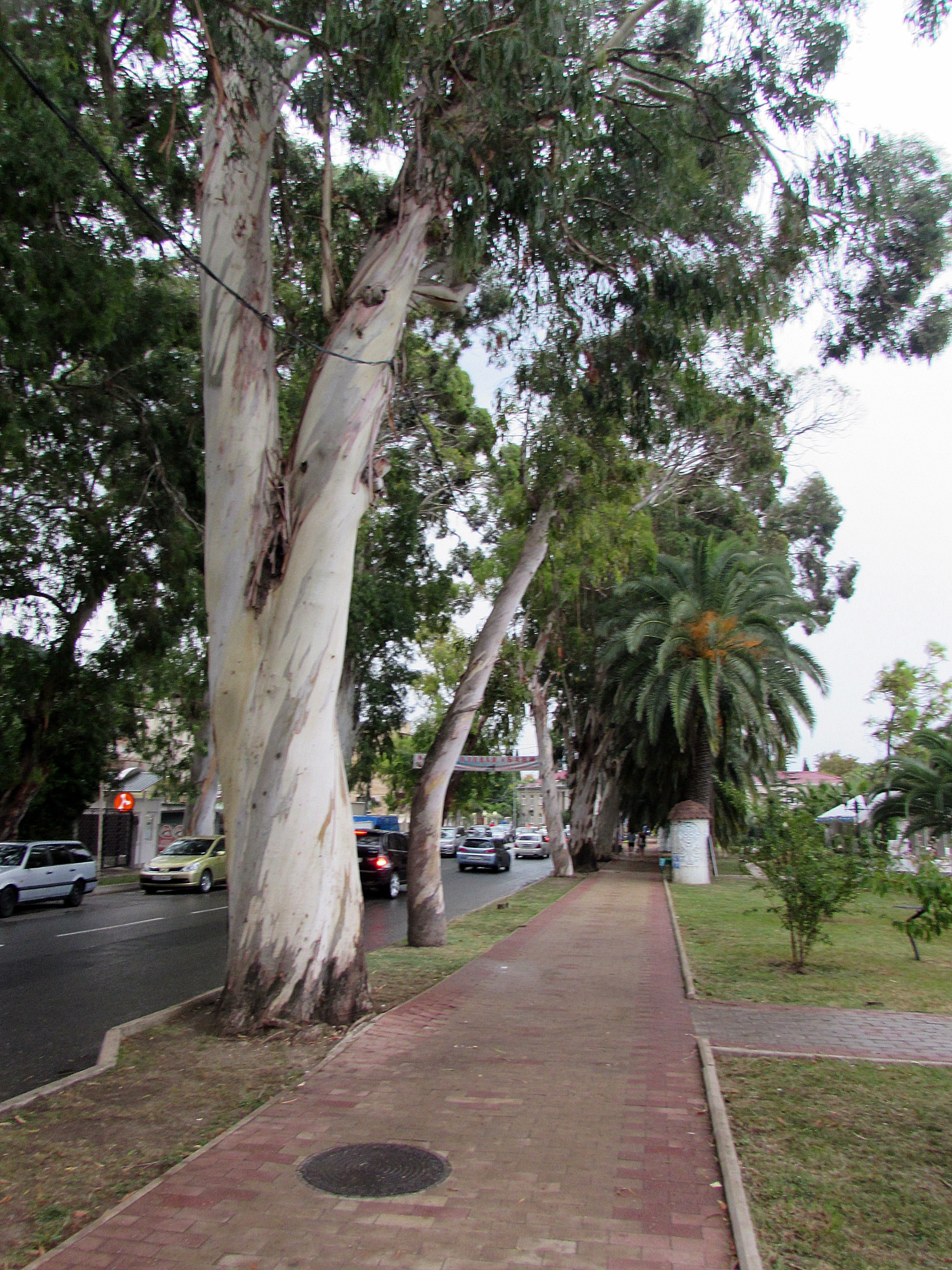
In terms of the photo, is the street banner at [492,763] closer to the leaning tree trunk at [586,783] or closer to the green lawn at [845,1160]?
the leaning tree trunk at [586,783]

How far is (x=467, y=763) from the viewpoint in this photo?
94.4 ft

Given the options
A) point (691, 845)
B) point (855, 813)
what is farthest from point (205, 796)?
point (855, 813)

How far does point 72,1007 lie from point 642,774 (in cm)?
2624

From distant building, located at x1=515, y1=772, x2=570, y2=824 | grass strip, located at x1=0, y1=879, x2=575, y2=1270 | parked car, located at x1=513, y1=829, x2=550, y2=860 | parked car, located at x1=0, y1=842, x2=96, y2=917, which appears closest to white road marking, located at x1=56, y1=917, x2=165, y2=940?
parked car, located at x1=0, y1=842, x2=96, y2=917

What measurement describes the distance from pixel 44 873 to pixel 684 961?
48.7 ft

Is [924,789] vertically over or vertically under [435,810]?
over

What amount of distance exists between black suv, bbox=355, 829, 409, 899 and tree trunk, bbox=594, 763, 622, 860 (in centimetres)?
1427

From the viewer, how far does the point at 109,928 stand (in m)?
17.3

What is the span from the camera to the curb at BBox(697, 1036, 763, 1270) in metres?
3.94

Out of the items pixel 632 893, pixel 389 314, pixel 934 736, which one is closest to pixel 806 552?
pixel 934 736

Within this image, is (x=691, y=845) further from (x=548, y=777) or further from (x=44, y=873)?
(x=44, y=873)

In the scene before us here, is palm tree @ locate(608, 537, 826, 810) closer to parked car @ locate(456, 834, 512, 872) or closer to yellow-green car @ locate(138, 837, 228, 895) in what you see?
parked car @ locate(456, 834, 512, 872)

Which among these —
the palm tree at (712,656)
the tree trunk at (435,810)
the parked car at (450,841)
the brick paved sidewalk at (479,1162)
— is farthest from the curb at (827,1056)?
the parked car at (450,841)

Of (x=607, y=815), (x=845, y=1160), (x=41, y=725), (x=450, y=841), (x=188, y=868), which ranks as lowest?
(x=845, y=1160)
